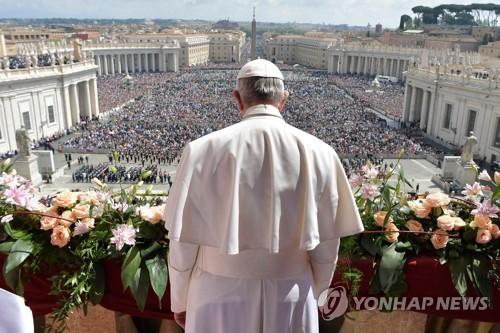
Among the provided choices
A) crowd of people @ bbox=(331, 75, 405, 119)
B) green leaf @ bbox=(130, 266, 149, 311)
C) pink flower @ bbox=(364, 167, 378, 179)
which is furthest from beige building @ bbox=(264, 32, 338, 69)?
green leaf @ bbox=(130, 266, 149, 311)

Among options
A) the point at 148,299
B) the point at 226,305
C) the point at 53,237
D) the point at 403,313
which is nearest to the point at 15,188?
the point at 53,237

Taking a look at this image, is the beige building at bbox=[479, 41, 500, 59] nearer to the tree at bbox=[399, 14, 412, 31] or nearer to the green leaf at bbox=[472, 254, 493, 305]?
the tree at bbox=[399, 14, 412, 31]

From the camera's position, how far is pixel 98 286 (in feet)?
11.5

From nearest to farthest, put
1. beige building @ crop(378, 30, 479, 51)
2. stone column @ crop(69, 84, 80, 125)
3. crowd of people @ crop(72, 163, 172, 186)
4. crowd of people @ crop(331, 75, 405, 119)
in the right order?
1. crowd of people @ crop(72, 163, 172, 186)
2. stone column @ crop(69, 84, 80, 125)
3. crowd of people @ crop(331, 75, 405, 119)
4. beige building @ crop(378, 30, 479, 51)

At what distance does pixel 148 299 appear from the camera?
366 centimetres

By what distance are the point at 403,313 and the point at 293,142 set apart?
8.16 ft

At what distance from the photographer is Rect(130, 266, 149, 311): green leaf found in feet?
11.2

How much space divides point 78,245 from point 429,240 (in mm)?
2857

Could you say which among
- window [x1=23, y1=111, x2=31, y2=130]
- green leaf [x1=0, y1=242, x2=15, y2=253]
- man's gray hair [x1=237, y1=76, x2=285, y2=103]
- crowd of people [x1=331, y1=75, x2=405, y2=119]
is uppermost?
man's gray hair [x1=237, y1=76, x2=285, y2=103]

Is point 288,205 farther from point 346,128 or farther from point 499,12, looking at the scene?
point 499,12

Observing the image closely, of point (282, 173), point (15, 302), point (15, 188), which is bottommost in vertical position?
point (15, 188)

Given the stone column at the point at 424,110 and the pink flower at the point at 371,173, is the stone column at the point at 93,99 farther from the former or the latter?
the pink flower at the point at 371,173

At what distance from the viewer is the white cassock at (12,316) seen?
151 centimetres

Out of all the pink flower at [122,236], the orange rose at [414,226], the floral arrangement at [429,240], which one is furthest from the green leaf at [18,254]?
the orange rose at [414,226]
